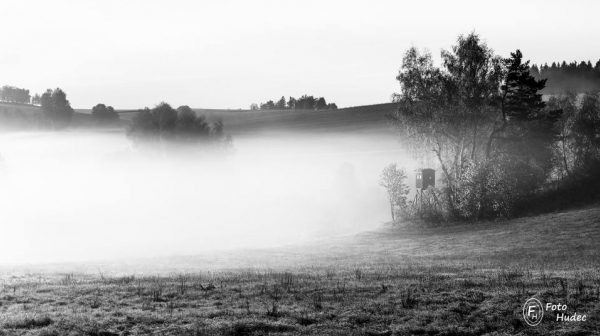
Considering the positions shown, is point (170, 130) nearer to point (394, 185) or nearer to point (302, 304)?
point (394, 185)

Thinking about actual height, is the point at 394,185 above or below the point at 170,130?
below

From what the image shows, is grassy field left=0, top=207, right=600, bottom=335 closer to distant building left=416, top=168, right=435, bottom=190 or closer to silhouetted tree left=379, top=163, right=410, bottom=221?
distant building left=416, top=168, right=435, bottom=190

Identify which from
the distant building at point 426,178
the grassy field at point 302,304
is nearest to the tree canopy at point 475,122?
the distant building at point 426,178

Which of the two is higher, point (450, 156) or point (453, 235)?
point (450, 156)

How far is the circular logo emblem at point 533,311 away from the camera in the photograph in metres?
18.9

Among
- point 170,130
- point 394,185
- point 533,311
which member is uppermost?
point 170,130

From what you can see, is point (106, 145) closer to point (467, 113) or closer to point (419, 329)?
point (467, 113)

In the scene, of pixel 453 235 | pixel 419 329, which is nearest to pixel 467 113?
pixel 453 235

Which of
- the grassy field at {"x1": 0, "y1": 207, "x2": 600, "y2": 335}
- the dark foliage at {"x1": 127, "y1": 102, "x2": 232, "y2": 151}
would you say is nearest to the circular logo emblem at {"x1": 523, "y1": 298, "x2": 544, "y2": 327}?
the grassy field at {"x1": 0, "y1": 207, "x2": 600, "y2": 335}

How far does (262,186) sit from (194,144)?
1555 inches

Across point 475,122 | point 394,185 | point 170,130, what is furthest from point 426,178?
point 170,130

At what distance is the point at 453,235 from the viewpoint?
227 ft

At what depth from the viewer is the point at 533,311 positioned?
64.5 feet

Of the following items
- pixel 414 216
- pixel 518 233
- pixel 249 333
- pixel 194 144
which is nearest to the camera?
pixel 249 333
